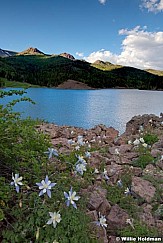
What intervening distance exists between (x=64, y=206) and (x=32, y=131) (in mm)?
1123

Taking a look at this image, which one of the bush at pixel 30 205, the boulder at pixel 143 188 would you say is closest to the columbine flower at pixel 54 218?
the bush at pixel 30 205

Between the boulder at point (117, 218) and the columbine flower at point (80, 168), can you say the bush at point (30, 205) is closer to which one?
the columbine flower at point (80, 168)

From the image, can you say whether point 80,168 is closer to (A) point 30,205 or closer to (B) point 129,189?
(A) point 30,205

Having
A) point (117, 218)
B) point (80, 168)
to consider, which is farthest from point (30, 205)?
point (117, 218)

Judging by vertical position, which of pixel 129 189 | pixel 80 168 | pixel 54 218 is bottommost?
pixel 129 189

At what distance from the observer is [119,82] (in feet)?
412

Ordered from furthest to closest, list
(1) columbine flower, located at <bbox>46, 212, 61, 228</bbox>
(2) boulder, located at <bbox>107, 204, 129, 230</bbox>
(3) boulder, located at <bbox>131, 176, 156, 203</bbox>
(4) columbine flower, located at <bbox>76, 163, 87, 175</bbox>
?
(3) boulder, located at <bbox>131, 176, 156, 203</bbox>, (2) boulder, located at <bbox>107, 204, 129, 230</bbox>, (4) columbine flower, located at <bbox>76, 163, 87, 175</bbox>, (1) columbine flower, located at <bbox>46, 212, 61, 228</bbox>

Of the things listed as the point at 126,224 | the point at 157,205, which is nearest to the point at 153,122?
the point at 157,205

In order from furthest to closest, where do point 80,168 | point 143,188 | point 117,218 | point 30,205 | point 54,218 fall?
1. point 143,188
2. point 117,218
3. point 80,168
4. point 30,205
5. point 54,218

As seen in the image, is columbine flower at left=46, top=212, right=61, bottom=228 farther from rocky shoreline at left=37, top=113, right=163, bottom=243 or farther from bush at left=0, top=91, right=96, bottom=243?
rocky shoreline at left=37, top=113, right=163, bottom=243

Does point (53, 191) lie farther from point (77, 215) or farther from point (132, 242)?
point (132, 242)

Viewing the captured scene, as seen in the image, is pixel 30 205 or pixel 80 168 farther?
pixel 80 168

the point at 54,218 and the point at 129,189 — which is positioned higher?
the point at 54,218

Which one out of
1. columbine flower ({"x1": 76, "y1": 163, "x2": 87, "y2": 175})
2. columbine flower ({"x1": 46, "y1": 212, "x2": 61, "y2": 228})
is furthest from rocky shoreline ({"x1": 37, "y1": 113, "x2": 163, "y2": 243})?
columbine flower ({"x1": 46, "y1": 212, "x2": 61, "y2": 228})
